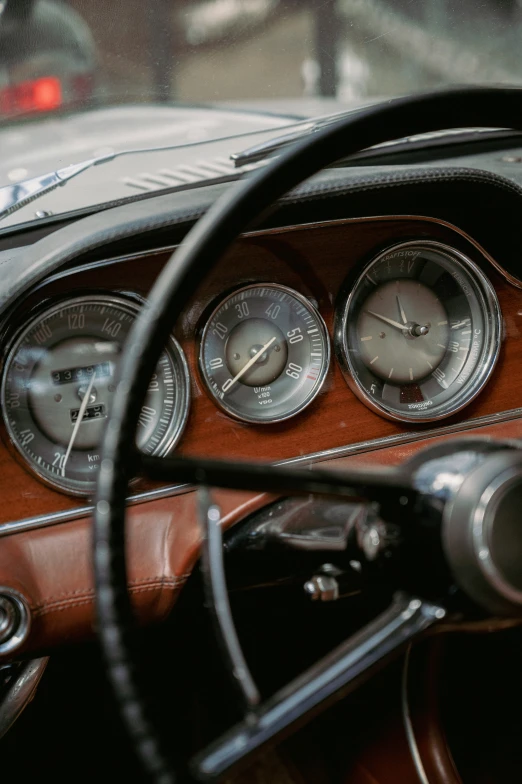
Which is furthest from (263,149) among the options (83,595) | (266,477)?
(266,477)

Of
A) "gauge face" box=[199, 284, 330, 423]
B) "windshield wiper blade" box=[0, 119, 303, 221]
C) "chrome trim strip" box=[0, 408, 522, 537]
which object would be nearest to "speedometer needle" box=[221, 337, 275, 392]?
"gauge face" box=[199, 284, 330, 423]

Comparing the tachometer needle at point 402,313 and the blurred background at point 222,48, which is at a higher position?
the blurred background at point 222,48

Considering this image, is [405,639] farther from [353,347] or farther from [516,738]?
[516,738]

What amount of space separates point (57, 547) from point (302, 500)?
1.79 ft

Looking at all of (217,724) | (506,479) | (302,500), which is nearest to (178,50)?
(302,500)

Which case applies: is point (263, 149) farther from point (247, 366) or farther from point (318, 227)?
point (247, 366)

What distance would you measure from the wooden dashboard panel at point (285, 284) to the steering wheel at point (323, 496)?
692 mm

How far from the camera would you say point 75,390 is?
5.86 feet

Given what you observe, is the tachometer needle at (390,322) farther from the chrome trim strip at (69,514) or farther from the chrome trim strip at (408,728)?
the chrome trim strip at (408,728)

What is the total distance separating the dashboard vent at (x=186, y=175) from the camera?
2.03 meters

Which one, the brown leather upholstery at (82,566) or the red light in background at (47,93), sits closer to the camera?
the brown leather upholstery at (82,566)

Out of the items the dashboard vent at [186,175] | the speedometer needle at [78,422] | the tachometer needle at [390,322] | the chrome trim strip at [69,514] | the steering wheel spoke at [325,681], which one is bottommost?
the steering wheel spoke at [325,681]

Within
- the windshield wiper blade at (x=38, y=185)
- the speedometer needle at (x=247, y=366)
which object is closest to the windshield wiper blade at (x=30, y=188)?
the windshield wiper blade at (x=38, y=185)

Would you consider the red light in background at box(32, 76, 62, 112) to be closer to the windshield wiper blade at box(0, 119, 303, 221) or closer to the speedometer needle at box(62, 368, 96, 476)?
the windshield wiper blade at box(0, 119, 303, 221)
